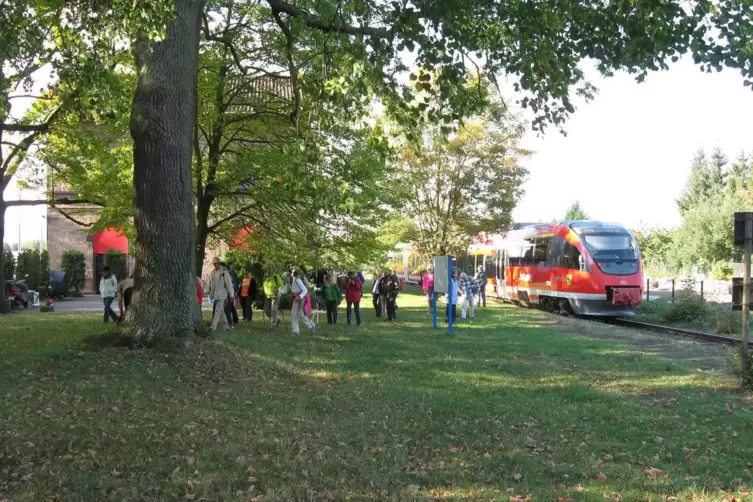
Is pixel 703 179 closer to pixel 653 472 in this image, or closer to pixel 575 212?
pixel 575 212

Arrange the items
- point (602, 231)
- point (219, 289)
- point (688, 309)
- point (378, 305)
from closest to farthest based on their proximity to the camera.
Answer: point (219, 289), point (378, 305), point (688, 309), point (602, 231)

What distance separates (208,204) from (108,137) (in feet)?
10.1

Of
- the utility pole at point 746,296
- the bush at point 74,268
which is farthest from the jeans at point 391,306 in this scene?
the bush at point 74,268

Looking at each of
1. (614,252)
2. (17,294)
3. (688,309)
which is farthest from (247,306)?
(688,309)

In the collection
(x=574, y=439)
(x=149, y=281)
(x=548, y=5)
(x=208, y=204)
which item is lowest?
(x=574, y=439)

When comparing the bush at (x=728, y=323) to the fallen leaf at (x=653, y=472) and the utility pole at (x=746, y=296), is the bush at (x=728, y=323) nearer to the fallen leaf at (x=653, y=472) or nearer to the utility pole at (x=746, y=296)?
the utility pole at (x=746, y=296)

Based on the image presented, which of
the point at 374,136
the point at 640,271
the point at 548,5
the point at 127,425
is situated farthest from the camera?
the point at 640,271

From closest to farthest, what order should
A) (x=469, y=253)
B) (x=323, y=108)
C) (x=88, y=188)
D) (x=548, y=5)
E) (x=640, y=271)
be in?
1. (x=548, y=5)
2. (x=323, y=108)
3. (x=88, y=188)
4. (x=640, y=271)
5. (x=469, y=253)

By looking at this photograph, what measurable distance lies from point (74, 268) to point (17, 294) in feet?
34.4

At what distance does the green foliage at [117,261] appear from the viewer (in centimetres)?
3750

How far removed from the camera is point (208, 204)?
16781 mm

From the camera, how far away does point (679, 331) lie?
18.8 metres

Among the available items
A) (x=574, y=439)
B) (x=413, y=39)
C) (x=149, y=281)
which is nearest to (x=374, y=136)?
(x=413, y=39)

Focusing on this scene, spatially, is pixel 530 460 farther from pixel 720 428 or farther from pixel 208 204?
pixel 208 204
